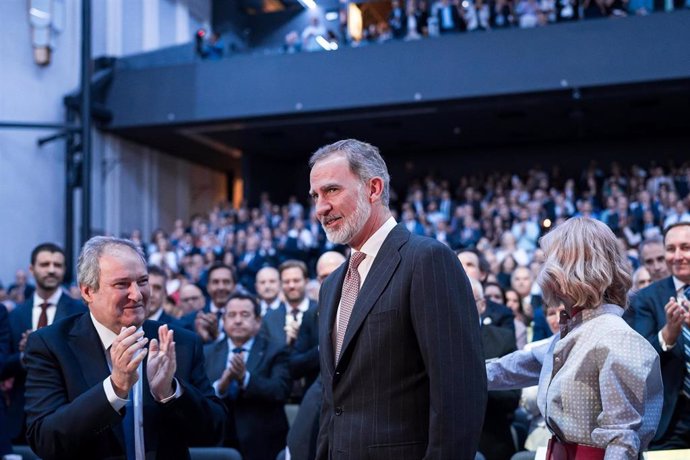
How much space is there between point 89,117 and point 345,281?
45.3 ft

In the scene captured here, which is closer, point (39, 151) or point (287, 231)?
point (287, 231)

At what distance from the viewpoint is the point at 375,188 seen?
8.84 ft

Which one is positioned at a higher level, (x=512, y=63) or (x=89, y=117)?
(x=512, y=63)

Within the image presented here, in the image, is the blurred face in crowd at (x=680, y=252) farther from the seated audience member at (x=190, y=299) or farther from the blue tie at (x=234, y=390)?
the seated audience member at (x=190, y=299)

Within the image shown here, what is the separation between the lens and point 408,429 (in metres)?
2.41

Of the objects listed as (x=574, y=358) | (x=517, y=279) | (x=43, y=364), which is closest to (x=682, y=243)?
(x=574, y=358)

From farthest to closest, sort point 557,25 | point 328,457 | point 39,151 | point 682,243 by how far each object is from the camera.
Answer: point 39,151, point 557,25, point 682,243, point 328,457

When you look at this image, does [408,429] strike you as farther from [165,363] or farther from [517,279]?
[517,279]

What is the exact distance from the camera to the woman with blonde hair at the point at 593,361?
2.42m

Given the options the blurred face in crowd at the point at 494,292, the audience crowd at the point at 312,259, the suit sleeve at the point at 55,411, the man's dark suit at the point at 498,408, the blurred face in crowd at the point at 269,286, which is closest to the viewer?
the suit sleeve at the point at 55,411

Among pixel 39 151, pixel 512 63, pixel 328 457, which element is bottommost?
pixel 328 457

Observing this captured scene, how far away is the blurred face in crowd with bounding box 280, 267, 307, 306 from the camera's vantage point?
6.04 m

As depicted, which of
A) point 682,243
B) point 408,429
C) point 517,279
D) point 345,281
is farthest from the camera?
point 517,279

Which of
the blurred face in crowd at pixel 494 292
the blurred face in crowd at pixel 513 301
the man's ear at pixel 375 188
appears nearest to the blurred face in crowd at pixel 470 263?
the blurred face in crowd at pixel 494 292
